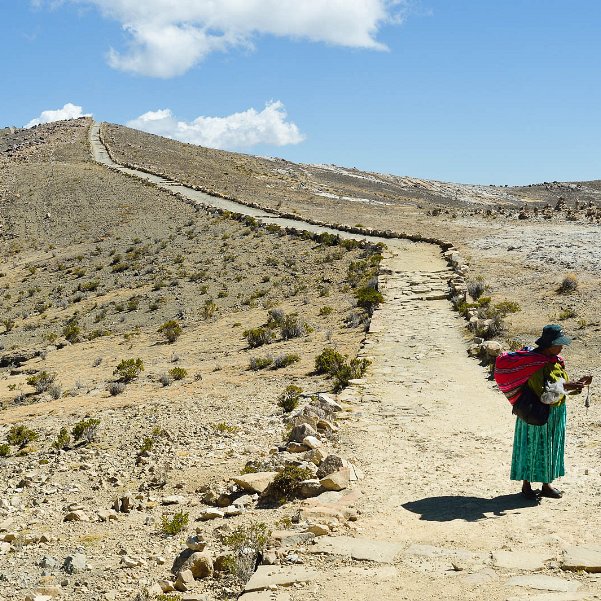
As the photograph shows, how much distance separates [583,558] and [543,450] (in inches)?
63.7

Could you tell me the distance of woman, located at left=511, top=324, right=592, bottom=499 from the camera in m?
7.27

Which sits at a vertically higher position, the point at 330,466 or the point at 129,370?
the point at 330,466

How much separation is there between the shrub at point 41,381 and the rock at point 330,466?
11.6 meters

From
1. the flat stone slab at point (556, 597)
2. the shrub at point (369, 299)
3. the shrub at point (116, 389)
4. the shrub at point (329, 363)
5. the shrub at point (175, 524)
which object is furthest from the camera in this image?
the shrub at point (369, 299)

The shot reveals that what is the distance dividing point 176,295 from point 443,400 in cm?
1827

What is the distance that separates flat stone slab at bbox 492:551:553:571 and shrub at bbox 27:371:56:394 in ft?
47.5

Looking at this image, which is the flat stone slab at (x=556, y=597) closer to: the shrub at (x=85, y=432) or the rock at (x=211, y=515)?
the rock at (x=211, y=515)

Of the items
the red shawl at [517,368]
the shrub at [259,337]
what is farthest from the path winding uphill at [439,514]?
the shrub at [259,337]

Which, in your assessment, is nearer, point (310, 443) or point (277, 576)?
point (277, 576)

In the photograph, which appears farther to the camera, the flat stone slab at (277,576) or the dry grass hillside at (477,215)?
the dry grass hillside at (477,215)

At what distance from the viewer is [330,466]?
848 cm

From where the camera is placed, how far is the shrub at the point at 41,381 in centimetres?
1803

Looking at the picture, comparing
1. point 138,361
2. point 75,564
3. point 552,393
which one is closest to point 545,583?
point 552,393

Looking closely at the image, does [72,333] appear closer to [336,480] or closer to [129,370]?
[129,370]
